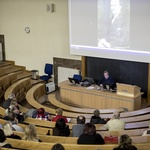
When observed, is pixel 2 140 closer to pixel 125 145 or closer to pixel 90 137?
pixel 90 137

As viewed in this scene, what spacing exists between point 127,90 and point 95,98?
1.01 metres

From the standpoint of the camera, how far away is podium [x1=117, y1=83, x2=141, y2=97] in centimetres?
786

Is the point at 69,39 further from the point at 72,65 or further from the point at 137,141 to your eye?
the point at 137,141

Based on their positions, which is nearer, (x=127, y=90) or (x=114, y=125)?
(x=114, y=125)

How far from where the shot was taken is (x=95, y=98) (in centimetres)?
852

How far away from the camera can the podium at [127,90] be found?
786cm

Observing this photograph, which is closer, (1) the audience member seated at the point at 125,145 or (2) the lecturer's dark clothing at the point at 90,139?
(1) the audience member seated at the point at 125,145

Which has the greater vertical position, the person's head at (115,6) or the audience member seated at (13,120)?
the person's head at (115,6)

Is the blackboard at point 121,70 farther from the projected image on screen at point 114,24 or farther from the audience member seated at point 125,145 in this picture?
the audience member seated at point 125,145

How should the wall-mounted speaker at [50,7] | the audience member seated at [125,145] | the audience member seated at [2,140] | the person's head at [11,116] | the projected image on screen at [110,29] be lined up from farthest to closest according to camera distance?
the wall-mounted speaker at [50,7] < the projected image on screen at [110,29] < the person's head at [11,116] < the audience member seated at [2,140] < the audience member seated at [125,145]

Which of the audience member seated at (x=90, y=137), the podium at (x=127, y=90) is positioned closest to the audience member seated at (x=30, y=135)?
the audience member seated at (x=90, y=137)

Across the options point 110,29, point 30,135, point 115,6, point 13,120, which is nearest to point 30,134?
point 30,135

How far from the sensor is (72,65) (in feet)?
34.1

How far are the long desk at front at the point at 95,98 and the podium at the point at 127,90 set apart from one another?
0.27 feet
